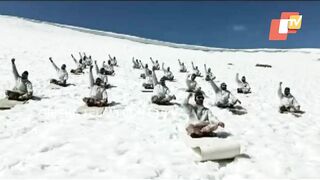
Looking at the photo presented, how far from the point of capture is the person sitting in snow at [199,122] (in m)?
11.2

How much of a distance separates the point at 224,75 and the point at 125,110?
17.0m

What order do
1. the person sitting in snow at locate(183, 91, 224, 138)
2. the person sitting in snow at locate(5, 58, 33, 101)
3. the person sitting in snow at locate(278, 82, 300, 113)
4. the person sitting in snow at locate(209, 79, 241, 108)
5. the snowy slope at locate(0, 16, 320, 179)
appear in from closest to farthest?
the snowy slope at locate(0, 16, 320, 179)
the person sitting in snow at locate(183, 91, 224, 138)
the person sitting in snow at locate(5, 58, 33, 101)
the person sitting in snow at locate(278, 82, 300, 113)
the person sitting in snow at locate(209, 79, 241, 108)

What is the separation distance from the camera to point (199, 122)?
11352 millimetres

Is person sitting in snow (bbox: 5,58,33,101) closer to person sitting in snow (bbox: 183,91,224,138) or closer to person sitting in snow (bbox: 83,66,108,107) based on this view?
person sitting in snow (bbox: 83,66,108,107)

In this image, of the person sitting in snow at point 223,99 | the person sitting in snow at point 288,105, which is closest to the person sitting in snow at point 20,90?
the person sitting in snow at point 223,99

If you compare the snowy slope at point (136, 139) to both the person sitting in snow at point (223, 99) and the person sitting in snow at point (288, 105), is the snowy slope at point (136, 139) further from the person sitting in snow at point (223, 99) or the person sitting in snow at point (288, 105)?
the person sitting in snow at point (223, 99)

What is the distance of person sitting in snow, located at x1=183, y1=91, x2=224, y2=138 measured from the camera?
11189 mm

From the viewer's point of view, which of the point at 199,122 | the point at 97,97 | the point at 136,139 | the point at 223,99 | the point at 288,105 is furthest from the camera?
the point at 223,99

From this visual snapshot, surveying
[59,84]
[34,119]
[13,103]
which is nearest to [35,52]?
[59,84]

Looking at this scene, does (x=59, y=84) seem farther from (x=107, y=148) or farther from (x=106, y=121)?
(x=107, y=148)

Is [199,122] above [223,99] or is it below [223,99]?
below

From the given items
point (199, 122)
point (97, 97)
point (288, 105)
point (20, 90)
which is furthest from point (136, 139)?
point (288, 105)

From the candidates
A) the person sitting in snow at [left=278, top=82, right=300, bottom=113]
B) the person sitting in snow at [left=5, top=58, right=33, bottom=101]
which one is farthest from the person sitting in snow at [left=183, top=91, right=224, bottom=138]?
the person sitting in snow at [left=5, top=58, right=33, bottom=101]

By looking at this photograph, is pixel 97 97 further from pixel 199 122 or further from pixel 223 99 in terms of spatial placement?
pixel 199 122
